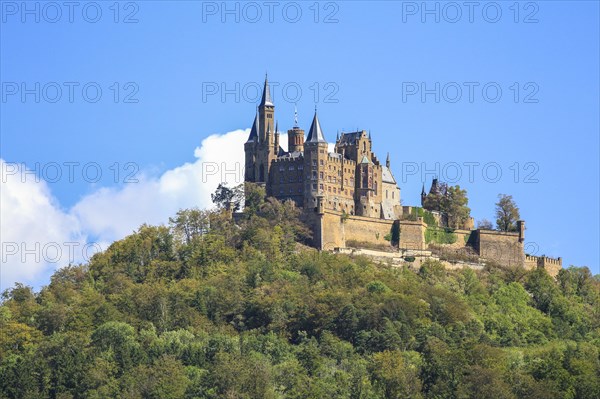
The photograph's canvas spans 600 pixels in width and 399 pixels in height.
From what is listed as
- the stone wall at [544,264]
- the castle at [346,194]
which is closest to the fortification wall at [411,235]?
the castle at [346,194]

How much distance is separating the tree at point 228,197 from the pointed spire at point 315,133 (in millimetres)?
5746

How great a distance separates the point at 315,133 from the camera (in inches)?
4210

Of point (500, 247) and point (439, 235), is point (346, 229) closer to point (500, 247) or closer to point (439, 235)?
point (439, 235)

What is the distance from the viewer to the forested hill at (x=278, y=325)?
8281cm

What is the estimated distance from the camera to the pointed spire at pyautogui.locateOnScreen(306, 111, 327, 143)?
106500mm

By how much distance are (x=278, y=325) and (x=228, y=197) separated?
54.4ft

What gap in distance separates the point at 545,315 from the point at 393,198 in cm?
1415

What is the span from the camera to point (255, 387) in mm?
80812

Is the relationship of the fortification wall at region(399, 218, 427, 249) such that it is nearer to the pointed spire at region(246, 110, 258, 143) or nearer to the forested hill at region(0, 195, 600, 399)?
the forested hill at region(0, 195, 600, 399)

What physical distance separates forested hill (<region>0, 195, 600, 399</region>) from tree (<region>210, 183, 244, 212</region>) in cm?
193

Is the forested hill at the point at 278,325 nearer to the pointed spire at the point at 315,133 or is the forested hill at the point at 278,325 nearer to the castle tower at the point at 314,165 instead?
the castle tower at the point at 314,165

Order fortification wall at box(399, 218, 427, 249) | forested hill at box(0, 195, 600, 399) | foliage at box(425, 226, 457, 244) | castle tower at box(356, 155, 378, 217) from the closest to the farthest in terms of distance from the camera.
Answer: forested hill at box(0, 195, 600, 399), fortification wall at box(399, 218, 427, 249), castle tower at box(356, 155, 378, 217), foliage at box(425, 226, 457, 244)

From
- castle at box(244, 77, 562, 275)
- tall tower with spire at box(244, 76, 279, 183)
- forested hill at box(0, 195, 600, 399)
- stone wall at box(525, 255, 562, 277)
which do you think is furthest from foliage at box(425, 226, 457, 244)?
tall tower with spire at box(244, 76, 279, 183)

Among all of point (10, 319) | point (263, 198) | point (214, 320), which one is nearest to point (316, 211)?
point (263, 198)
